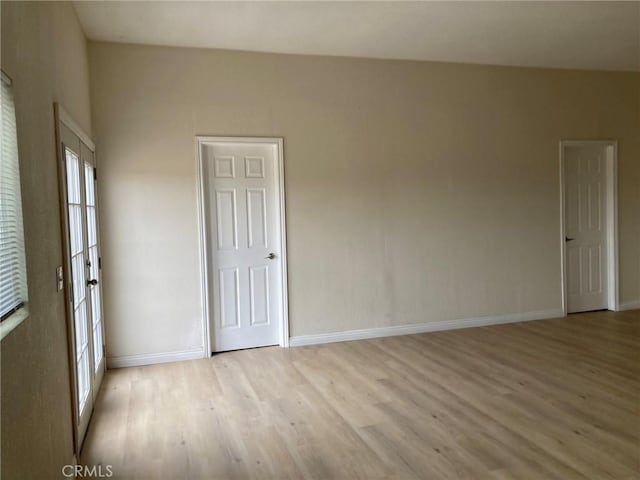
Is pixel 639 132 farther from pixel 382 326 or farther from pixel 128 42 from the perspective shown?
pixel 128 42

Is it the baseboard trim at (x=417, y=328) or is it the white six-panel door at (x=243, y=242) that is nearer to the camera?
the white six-panel door at (x=243, y=242)

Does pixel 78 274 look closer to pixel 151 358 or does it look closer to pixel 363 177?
pixel 151 358

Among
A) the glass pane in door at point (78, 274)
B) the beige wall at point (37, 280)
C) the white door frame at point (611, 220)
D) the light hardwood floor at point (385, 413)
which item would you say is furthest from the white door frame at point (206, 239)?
the white door frame at point (611, 220)

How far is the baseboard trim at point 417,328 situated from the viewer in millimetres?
5016

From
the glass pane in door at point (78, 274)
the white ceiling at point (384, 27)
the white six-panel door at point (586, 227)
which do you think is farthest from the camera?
the white six-panel door at point (586, 227)

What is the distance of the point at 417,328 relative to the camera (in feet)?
17.6

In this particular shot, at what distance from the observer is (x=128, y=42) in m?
4.40

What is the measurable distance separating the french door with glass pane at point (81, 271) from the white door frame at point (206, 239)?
909 mm

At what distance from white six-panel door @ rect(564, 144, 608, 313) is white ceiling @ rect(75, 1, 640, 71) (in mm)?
1286

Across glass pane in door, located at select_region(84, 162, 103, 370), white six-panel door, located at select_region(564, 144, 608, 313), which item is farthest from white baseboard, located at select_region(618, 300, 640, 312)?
glass pane in door, located at select_region(84, 162, 103, 370)

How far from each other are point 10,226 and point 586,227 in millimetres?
6101

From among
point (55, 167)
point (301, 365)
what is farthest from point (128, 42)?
point (301, 365)

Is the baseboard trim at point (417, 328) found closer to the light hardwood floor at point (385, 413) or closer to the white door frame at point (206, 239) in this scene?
the light hardwood floor at point (385, 413)

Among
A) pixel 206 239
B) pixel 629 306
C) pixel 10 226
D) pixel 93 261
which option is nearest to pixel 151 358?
pixel 93 261
